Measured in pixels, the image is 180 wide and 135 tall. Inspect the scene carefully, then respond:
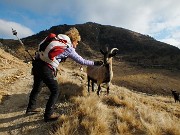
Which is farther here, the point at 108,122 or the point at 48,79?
the point at 108,122

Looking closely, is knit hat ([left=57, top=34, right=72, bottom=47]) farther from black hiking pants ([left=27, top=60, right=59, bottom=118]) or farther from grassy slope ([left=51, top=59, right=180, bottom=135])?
grassy slope ([left=51, top=59, right=180, bottom=135])

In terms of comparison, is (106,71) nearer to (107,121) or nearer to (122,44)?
(107,121)

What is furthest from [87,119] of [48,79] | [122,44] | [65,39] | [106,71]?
[122,44]

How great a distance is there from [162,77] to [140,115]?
39.4 m

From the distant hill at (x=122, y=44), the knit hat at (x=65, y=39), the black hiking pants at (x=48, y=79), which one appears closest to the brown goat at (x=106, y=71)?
the black hiking pants at (x=48, y=79)

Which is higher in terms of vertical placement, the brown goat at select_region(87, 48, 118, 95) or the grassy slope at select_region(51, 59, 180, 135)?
the brown goat at select_region(87, 48, 118, 95)

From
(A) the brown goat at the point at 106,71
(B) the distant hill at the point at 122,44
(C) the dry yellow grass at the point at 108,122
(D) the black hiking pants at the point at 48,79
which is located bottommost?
(C) the dry yellow grass at the point at 108,122

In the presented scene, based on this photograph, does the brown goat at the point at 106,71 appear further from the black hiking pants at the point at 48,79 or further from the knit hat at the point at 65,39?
the knit hat at the point at 65,39

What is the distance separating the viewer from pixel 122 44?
89.2 m

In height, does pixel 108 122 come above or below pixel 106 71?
below

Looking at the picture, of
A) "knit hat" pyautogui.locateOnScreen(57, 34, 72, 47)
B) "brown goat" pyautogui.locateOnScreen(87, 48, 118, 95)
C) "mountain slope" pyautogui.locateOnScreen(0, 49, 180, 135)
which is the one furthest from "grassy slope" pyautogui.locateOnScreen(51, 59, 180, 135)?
"brown goat" pyautogui.locateOnScreen(87, 48, 118, 95)

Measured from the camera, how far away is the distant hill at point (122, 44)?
69.2 meters

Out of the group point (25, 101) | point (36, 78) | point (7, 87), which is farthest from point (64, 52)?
point (7, 87)

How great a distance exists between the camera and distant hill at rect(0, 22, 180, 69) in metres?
69.2
